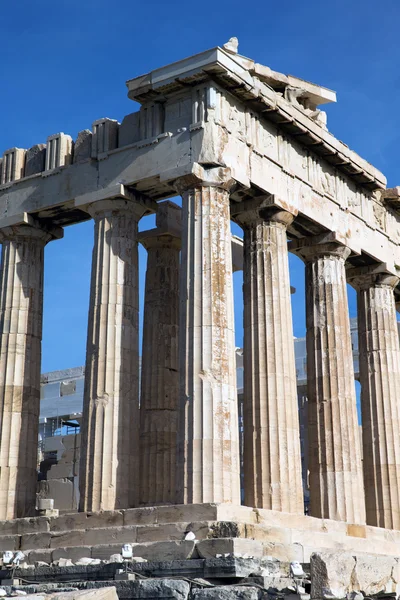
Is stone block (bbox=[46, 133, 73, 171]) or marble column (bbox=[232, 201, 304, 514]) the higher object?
stone block (bbox=[46, 133, 73, 171])

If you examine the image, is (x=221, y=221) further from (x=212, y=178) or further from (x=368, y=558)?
(x=368, y=558)

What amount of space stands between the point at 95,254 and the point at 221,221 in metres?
4.54

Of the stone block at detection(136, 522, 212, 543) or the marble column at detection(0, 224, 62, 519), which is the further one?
the marble column at detection(0, 224, 62, 519)

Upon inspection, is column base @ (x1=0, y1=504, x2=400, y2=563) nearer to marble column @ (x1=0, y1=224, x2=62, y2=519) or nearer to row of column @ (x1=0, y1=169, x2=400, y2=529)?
row of column @ (x1=0, y1=169, x2=400, y2=529)

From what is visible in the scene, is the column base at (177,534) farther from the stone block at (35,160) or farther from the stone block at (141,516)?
the stone block at (35,160)

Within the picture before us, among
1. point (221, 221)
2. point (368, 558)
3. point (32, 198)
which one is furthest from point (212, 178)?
point (368, 558)

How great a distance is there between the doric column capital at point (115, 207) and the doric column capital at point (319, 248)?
6.99 m

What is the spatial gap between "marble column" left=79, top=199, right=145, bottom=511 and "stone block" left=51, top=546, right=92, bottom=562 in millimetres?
2004

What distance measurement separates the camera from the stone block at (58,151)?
34.1 meters

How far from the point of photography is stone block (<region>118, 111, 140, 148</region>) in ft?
107

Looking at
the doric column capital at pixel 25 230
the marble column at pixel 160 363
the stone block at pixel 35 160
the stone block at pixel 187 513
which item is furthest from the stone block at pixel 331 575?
the stone block at pixel 35 160

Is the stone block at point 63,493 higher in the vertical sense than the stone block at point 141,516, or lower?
higher

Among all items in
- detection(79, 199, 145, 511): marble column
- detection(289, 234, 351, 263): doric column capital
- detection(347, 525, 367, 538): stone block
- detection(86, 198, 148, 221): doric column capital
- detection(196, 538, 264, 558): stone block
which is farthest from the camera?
detection(289, 234, 351, 263): doric column capital

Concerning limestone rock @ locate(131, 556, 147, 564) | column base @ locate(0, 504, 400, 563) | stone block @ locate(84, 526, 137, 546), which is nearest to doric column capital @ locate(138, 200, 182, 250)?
column base @ locate(0, 504, 400, 563)
